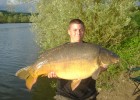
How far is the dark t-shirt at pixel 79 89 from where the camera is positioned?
385 centimetres

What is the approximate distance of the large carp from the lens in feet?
12.0

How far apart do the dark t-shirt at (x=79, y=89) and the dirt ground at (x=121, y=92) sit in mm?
4128

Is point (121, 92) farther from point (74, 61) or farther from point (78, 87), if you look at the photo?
point (74, 61)

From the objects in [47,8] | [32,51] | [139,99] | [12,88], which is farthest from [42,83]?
[32,51]

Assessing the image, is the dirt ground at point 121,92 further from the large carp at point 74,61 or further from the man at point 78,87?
the large carp at point 74,61

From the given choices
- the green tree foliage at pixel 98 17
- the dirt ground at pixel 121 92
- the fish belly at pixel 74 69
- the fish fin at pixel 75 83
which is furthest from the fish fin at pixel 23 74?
the green tree foliage at pixel 98 17

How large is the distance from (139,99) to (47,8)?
760 cm

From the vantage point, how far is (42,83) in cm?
1337

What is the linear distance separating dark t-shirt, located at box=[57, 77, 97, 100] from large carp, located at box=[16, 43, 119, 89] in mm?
189

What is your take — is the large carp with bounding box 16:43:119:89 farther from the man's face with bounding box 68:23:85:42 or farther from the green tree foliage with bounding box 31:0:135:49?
the green tree foliage with bounding box 31:0:135:49

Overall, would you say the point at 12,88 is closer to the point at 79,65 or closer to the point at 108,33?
the point at 108,33

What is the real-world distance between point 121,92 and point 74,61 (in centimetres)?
481

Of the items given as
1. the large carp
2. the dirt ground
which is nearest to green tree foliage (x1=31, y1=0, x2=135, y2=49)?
the dirt ground

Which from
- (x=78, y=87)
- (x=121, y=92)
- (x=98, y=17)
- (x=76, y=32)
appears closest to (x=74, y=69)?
(x=78, y=87)
